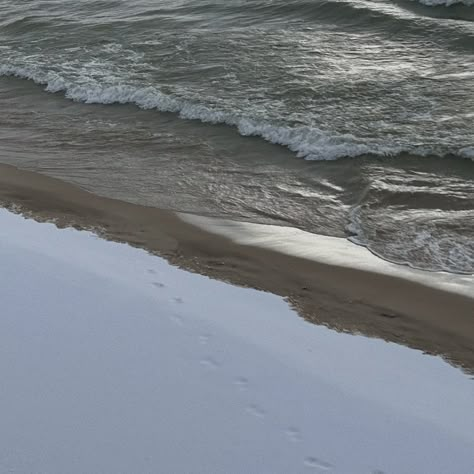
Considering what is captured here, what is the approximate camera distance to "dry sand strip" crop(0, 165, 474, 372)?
5199 mm

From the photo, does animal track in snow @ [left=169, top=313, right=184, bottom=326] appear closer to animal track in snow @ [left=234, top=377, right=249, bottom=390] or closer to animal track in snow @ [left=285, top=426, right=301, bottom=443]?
animal track in snow @ [left=234, top=377, right=249, bottom=390]

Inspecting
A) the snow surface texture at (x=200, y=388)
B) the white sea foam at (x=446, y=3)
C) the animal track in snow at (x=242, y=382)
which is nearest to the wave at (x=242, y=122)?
the snow surface texture at (x=200, y=388)

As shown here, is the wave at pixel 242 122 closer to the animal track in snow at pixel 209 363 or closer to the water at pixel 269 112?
the water at pixel 269 112

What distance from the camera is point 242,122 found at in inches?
356

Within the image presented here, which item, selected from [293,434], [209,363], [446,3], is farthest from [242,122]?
[293,434]

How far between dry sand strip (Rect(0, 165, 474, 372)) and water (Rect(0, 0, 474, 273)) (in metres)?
0.37

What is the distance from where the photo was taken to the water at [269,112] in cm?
A: 715

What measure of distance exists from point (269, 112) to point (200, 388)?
5.29 metres

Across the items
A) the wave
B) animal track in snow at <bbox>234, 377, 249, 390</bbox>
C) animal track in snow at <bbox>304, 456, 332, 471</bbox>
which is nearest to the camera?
animal track in snow at <bbox>304, 456, 332, 471</bbox>

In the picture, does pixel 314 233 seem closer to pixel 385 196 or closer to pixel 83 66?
pixel 385 196

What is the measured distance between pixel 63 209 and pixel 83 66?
4992 millimetres

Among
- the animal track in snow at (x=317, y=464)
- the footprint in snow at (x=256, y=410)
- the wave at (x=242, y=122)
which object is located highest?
the wave at (x=242, y=122)

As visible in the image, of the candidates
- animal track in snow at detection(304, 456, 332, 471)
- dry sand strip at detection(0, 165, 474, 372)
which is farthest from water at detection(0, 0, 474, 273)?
animal track in snow at detection(304, 456, 332, 471)

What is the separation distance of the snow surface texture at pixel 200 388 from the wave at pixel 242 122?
9.81 feet
